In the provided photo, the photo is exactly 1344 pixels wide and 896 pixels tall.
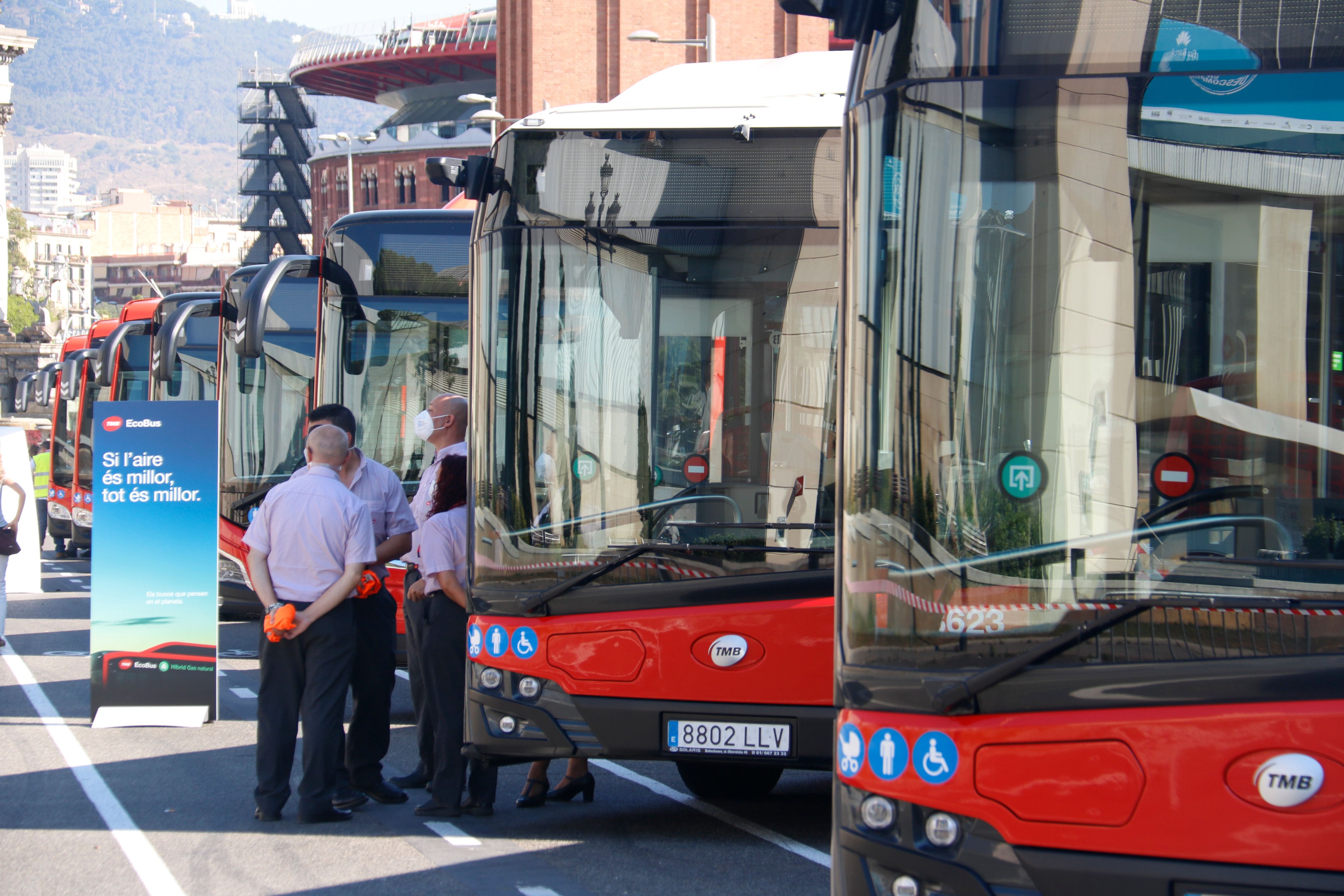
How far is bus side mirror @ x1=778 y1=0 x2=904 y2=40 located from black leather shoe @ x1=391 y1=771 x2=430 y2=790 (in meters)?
5.05

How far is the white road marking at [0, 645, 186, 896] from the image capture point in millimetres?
5855

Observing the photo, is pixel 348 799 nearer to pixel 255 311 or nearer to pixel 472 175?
pixel 472 175

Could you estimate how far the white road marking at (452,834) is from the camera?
21.1 ft

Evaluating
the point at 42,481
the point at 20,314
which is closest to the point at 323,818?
the point at 42,481

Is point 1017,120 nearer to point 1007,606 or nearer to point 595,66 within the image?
point 1007,606

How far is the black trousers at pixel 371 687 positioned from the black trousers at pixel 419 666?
15 cm

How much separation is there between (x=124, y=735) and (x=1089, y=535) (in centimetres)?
722

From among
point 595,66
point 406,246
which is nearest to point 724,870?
point 406,246

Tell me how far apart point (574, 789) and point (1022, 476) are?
172 inches

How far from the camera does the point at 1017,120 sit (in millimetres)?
3480

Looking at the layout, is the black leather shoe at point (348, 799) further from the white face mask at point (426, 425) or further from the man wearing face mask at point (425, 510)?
the white face mask at point (426, 425)

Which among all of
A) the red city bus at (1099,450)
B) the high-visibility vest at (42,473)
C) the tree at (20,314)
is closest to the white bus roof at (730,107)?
the red city bus at (1099,450)

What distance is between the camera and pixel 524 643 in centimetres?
609

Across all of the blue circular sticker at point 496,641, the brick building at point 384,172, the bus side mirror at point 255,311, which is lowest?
the blue circular sticker at point 496,641
